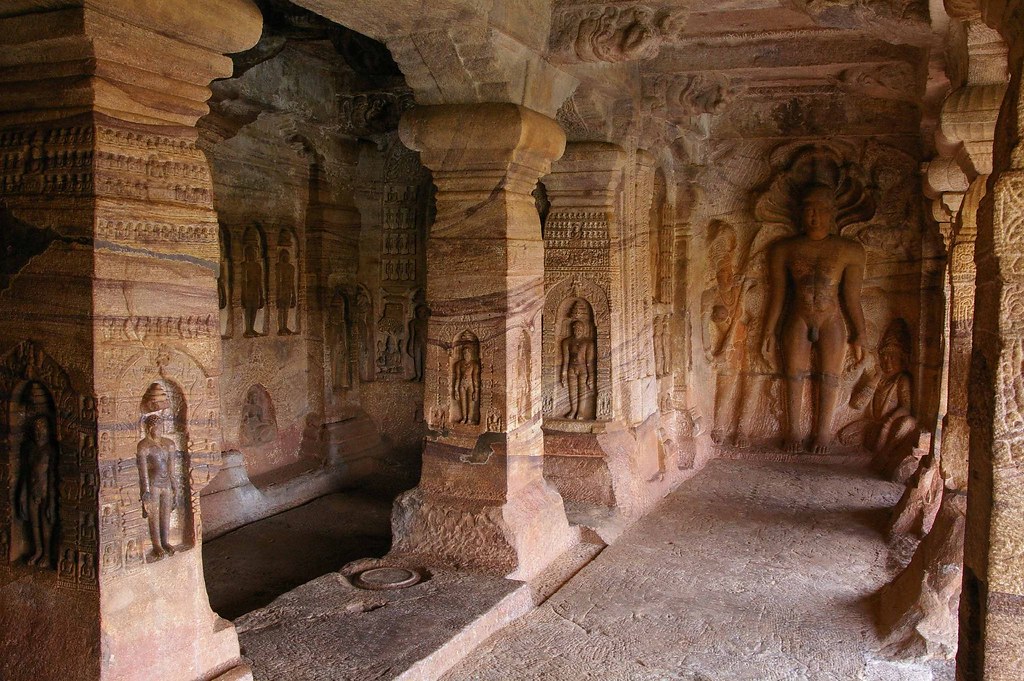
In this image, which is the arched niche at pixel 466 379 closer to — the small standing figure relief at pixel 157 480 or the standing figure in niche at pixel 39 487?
the small standing figure relief at pixel 157 480

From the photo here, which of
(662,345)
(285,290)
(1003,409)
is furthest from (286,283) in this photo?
(1003,409)

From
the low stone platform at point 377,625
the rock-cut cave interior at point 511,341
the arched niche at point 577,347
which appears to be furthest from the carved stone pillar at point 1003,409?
the arched niche at point 577,347

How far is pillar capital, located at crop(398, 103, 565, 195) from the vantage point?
14.8 ft

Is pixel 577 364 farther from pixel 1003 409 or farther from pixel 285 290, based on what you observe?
pixel 1003 409

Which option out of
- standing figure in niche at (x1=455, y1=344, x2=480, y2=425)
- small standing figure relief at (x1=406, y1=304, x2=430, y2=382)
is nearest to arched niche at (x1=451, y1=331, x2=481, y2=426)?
standing figure in niche at (x1=455, y1=344, x2=480, y2=425)

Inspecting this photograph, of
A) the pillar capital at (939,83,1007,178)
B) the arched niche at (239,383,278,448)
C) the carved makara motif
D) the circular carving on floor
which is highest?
the carved makara motif

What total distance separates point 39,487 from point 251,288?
3994 millimetres

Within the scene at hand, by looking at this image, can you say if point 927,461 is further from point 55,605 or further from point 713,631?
point 55,605

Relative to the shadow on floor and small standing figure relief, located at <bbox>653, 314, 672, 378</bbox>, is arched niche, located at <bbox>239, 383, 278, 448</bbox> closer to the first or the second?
the shadow on floor

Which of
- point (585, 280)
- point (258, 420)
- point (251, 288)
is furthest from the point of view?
point (258, 420)

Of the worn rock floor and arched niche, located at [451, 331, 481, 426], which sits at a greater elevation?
arched niche, located at [451, 331, 481, 426]

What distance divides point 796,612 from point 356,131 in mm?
4757

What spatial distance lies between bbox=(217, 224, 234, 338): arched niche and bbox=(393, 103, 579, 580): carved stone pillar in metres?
2.26

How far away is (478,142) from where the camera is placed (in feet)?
14.9
